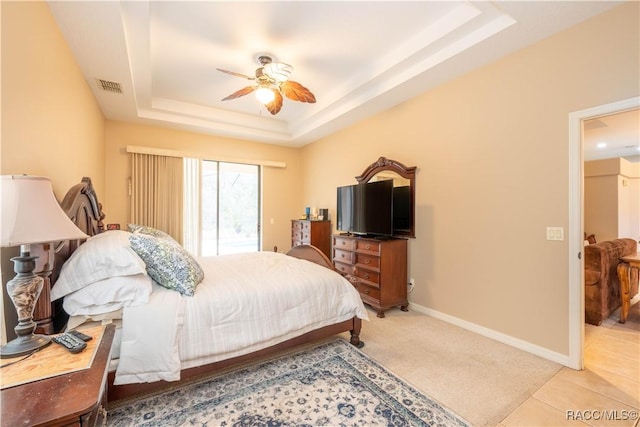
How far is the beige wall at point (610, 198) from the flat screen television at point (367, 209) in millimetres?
4486

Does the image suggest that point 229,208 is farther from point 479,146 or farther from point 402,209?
point 479,146

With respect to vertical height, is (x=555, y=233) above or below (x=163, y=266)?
above

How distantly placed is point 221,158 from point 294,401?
4426mm

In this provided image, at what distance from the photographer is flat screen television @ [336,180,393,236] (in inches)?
138

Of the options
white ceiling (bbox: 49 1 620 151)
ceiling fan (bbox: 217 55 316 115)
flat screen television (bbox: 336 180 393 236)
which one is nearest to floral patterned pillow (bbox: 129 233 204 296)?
white ceiling (bbox: 49 1 620 151)

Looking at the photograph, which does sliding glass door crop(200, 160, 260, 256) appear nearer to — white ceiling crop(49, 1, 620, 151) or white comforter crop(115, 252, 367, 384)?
white ceiling crop(49, 1, 620, 151)

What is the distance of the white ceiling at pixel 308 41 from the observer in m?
2.21

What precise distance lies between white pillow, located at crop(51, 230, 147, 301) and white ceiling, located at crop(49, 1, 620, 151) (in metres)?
1.73

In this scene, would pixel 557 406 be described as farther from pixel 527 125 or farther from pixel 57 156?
pixel 57 156

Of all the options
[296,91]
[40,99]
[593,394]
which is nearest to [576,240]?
[593,394]

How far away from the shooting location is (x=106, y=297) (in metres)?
1.71

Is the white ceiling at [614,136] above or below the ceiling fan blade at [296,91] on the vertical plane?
below

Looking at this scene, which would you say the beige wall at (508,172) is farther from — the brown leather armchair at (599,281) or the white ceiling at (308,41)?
the brown leather armchair at (599,281)

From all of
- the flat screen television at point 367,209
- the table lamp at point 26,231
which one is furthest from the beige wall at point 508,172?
the table lamp at point 26,231
